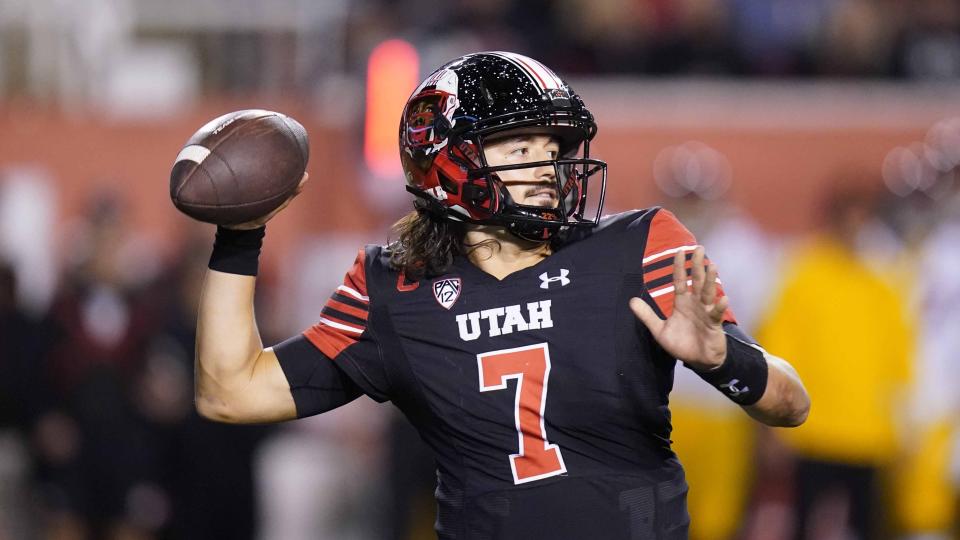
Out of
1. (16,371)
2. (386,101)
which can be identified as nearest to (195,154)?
(16,371)

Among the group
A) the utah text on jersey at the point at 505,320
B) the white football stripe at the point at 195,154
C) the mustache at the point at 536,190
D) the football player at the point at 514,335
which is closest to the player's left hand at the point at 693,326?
the football player at the point at 514,335

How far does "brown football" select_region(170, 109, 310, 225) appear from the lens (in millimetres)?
3391

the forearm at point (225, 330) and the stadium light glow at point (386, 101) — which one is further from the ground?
the stadium light glow at point (386, 101)

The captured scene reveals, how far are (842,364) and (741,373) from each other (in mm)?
3961

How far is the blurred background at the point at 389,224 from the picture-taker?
7.30m

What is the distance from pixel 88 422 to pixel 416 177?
14.7 ft

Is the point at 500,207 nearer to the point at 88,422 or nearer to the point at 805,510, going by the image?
the point at 805,510

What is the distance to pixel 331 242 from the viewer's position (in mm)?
9359

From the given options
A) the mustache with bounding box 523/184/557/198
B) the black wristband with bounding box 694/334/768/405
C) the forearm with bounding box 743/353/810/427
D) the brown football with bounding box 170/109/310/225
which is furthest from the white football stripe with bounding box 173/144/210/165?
the forearm with bounding box 743/353/810/427

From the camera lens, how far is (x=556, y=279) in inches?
134

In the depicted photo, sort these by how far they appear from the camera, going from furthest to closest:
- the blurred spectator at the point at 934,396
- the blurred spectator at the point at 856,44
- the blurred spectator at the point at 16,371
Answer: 1. the blurred spectator at the point at 856,44
2. the blurred spectator at the point at 16,371
3. the blurred spectator at the point at 934,396

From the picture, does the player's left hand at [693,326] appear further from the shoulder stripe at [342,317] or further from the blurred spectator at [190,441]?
the blurred spectator at [190,441]

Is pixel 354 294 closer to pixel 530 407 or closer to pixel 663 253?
pixel 530 407

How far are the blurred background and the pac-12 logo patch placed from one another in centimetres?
389
